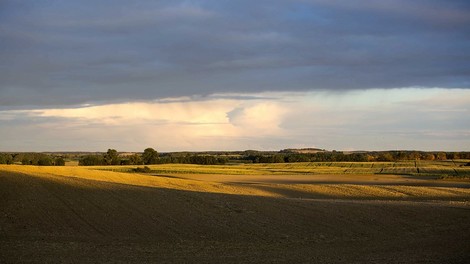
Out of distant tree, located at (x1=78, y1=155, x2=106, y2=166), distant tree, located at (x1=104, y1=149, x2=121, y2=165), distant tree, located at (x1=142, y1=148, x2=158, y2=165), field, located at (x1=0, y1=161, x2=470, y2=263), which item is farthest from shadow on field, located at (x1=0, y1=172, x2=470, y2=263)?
distant tree, located at (x1=142, y1=148, x2=158, y2=165)

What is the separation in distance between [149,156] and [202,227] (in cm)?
11072

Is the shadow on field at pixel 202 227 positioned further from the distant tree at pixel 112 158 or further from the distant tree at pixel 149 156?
the distant tree at pixel 149 156

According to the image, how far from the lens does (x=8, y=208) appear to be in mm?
25453

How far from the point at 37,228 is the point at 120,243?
4.10 metres

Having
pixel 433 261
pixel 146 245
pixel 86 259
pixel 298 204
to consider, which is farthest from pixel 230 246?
pixel 298 204

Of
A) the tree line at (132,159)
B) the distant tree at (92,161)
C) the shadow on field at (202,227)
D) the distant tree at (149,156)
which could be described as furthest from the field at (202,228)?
the distant tree at (149,156)

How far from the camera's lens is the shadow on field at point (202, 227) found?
19844 mm

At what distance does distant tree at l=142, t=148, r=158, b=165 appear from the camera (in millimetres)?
132250

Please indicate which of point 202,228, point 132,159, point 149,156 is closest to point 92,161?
point 132,159

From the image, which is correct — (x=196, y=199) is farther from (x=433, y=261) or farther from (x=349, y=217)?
(x=433, y=261)

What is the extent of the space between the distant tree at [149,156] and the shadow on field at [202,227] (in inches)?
3895

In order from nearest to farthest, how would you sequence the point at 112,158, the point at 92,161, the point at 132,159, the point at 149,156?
1. the point at 92,161
2. the point at 112,158
3. the point at 132,159
4. the point at 149,156

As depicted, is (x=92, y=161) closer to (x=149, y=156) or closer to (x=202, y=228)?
(x=149, y=156)

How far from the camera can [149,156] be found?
134625 millimetres
